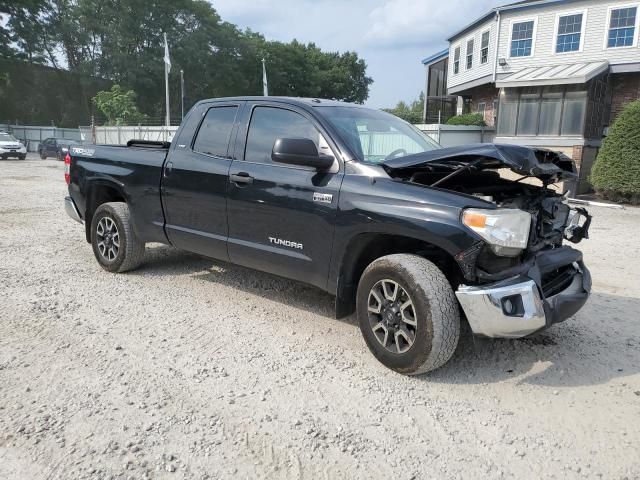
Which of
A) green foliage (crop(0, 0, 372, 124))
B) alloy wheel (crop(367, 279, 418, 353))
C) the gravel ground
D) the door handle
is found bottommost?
the gravel ground

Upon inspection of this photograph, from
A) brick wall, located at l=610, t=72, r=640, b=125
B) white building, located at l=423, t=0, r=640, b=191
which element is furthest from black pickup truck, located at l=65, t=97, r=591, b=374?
brick wall, located at l=610, t=72, r=640, b=125

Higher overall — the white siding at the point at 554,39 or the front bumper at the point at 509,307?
the white siding at the point at 554,39

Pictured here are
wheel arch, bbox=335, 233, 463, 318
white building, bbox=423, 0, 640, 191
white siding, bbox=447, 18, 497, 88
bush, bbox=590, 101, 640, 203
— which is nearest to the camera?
wheel arch, bbox=335, 233, 463, 318

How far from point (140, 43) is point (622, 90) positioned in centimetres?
4180

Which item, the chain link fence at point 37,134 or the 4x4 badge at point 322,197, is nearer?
the 4x4 badge at point 322,197

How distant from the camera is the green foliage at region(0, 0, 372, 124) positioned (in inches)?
1818

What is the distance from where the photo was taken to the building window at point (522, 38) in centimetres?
2198

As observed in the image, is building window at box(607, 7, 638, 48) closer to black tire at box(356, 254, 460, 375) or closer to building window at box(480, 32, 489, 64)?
building window at box(480, 32, 489, 64)

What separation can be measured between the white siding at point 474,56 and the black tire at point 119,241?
70.2ft

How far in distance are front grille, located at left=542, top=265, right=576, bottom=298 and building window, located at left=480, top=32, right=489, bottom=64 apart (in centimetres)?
2237

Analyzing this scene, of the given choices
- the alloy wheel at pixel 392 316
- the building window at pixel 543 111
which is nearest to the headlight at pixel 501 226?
the alloy wheel at pixel 392 316

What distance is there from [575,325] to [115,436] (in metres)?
3.71

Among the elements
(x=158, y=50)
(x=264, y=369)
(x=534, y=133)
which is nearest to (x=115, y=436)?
(x=264, y=369)

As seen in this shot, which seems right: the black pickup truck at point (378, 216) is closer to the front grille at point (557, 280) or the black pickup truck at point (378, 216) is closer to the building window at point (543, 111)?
the front grille at point (557, 280)
